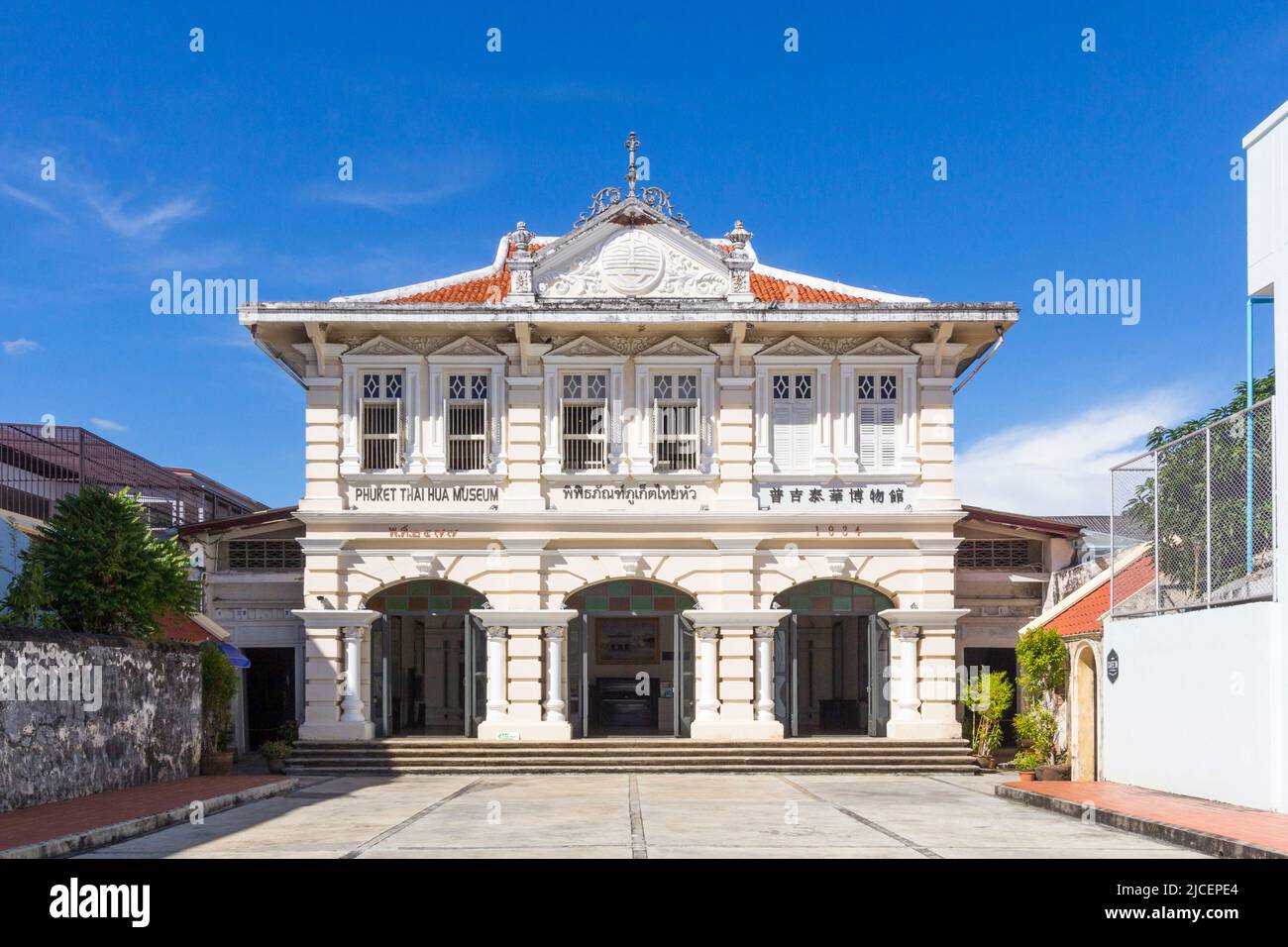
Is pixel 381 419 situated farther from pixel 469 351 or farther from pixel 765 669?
pixel 765 669

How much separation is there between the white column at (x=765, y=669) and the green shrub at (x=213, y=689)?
28.2 feet

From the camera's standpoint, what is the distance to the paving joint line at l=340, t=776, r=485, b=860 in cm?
1284

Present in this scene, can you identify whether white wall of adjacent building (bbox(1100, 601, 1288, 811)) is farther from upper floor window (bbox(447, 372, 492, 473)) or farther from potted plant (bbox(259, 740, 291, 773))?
potted plant (bbox(259, 740, 291, 773))

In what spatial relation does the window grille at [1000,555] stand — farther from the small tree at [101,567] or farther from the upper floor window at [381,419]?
the small tree at [101,567]

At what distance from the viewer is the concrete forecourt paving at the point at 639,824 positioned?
1273 cm

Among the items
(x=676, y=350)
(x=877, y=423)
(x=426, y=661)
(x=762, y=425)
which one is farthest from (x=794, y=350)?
(x=426, y=661)

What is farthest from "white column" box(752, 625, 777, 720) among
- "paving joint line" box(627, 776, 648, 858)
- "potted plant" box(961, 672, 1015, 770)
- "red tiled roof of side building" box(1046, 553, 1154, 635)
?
"red tiled roof of side building" box(1046, 553, 1154, 635)

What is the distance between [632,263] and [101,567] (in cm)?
1010

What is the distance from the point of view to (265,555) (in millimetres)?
26281

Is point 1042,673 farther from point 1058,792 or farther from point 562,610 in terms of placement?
point 562,610

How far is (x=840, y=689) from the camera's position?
28781mm

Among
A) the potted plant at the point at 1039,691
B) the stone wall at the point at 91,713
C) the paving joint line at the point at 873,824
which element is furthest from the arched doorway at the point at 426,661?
the potted plant at the point at 1039,691

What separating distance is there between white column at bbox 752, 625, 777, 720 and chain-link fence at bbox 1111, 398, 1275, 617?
6.10 metres
